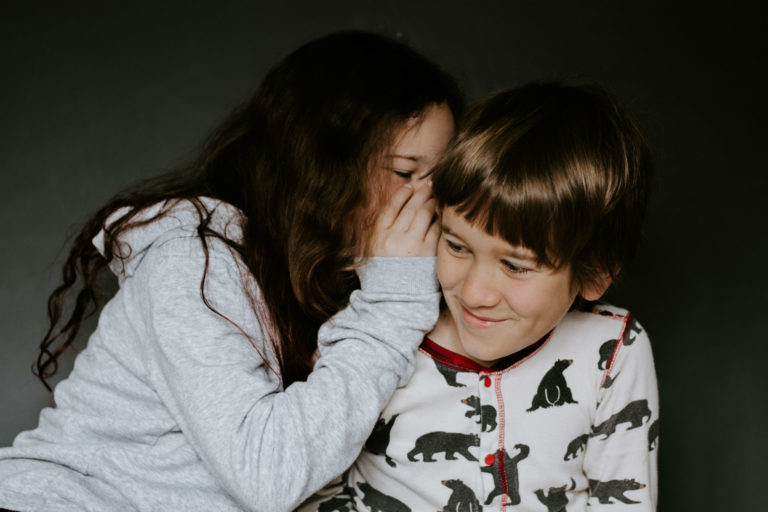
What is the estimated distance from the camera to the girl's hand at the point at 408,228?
48.3 inches

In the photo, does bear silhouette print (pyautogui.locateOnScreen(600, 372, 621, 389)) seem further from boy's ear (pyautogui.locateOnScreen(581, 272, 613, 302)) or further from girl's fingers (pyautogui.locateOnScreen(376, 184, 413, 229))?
girl's fingers (pyautogui.locateOnScreen(376, 184, 413, 229))

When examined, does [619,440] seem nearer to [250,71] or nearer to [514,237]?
[514,237]

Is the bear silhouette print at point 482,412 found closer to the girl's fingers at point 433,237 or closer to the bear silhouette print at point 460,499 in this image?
the bear silhouette print at point 460,499

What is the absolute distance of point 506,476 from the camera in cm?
127

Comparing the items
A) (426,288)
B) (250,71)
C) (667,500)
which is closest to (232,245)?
(426,288)

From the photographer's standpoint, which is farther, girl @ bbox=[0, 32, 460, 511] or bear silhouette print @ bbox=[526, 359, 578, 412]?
bear silhouette print @ bbox=[526, 359, 578, 412]

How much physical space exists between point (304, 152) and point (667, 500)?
1.21 metres

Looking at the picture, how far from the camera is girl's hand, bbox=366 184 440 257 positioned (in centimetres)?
123

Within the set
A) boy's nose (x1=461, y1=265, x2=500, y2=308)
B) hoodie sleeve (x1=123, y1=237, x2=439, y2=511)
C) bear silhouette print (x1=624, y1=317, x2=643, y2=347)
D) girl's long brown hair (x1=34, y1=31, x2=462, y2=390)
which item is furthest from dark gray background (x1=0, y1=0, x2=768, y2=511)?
boy's nose (x1=461, y1=265, x2=500, y2=308)

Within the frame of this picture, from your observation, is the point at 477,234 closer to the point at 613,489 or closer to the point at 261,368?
the point at 261,368

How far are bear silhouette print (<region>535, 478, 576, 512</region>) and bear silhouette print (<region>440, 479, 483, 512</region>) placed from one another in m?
0.11

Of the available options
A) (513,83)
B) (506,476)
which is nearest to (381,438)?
(506,476)

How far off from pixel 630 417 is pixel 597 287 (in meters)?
0.25

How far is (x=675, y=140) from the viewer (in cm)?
179
